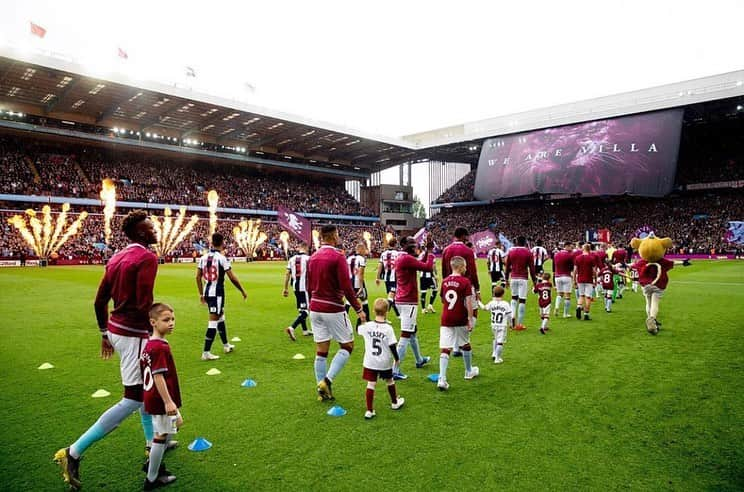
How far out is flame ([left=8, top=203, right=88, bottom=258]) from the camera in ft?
128

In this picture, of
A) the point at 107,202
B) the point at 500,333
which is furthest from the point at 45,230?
the point at 500,333

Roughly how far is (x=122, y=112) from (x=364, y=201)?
41.9 meters

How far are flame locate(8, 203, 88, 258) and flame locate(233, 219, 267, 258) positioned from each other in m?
15.7

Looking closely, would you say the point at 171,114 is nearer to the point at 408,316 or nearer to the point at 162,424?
the point at 408,316

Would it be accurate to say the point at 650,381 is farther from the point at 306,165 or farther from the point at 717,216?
the point at 306,165

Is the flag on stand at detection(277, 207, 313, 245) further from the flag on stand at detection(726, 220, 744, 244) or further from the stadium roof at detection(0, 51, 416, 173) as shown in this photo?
the flag on stand at detection(726, 220, 744, 244)

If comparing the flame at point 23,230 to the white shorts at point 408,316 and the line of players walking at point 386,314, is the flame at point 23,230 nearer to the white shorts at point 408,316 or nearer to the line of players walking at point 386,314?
the line of players walking at point 386,314

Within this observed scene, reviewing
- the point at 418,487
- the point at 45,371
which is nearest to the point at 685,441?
the point at 418,487

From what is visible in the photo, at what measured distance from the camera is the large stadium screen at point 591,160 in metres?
39.1

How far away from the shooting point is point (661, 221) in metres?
47.3

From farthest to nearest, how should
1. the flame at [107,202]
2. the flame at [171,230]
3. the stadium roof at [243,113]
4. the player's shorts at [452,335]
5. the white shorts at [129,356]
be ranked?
the flame at [171,230]
the flame at [107,202]
the stadium roof at [243,113]
the player's shorts at [452,335]
the white shorts at [129,356]

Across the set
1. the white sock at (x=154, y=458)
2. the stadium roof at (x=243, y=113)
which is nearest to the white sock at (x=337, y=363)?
the white sock at (x=154, y=458)

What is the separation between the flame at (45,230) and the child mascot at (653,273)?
141 ft

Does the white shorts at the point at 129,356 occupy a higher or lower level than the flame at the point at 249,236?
higher
